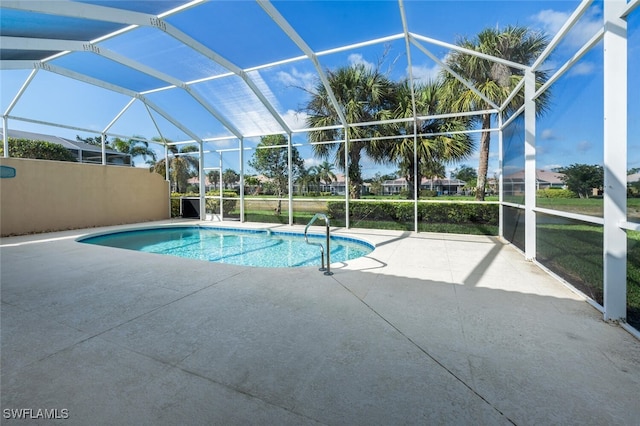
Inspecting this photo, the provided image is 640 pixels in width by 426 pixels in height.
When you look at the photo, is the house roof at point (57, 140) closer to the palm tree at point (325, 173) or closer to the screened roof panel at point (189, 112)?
the screened roof panel at point (189, 112)

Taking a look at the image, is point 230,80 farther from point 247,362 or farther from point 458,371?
point 458,371

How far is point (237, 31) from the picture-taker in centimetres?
595

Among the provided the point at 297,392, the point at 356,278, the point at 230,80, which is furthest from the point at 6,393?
the point at 230,80

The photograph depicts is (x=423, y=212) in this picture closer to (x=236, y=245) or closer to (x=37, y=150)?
(x=236, y=245)

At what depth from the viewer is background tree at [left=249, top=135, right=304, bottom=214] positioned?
1070 centimetres

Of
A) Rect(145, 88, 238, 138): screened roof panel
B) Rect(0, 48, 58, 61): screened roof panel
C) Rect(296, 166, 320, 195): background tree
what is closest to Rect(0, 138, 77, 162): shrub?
Rect(145, 88, 238, 138): screened roof panel

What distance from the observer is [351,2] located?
5008mm

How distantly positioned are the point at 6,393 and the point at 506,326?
374 cm

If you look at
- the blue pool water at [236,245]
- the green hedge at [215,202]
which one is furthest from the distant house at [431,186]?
the green hedge at [215,202]

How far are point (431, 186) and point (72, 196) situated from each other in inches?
464

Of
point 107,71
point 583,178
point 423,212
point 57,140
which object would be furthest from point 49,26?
point 57,140

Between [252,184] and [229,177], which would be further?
[229,177]

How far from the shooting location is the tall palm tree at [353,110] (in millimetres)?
8977

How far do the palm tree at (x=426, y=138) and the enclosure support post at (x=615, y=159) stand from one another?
5651mm
